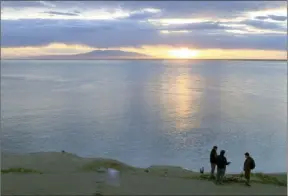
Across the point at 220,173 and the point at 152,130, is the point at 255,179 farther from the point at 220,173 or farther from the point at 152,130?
the point at 152,130

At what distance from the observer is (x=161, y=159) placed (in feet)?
106

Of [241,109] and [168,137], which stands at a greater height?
[241,109]

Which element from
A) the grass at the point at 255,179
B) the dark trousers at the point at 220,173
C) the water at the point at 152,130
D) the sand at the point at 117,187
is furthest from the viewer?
the water at the point at 152,130

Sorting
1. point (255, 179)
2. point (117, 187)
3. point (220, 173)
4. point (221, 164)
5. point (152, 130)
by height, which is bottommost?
point (255, 179)

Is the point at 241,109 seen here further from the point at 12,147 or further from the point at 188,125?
the point at 12,147

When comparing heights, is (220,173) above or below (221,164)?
below

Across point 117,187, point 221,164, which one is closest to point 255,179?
point 221,164

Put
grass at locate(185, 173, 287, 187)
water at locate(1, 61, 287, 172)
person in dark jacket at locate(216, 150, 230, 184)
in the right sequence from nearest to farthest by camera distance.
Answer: person in dark jacket at locate(216, 150, 230, 184) → grass at locate(185, 173, 287, 187) → water at locate(1, 61, 287, 172)

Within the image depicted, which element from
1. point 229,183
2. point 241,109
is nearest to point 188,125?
point 241,109

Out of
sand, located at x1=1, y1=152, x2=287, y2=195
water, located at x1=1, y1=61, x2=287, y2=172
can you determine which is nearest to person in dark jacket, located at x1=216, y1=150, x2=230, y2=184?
sand, located at x1=1, y1=152, x2=287, y2=195

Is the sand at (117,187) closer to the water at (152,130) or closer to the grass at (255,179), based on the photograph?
the grass at (255,179)

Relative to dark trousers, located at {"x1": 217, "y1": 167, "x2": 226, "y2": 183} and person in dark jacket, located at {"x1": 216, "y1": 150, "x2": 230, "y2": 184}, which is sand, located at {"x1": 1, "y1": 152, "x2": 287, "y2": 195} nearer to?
dark trousers, located at {"x1": 217, "y1": 167, "x2": 226, "y2": 183}

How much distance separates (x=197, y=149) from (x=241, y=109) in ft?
94.0

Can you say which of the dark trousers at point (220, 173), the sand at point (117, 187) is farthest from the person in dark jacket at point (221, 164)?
the sand at point (117, 187)
